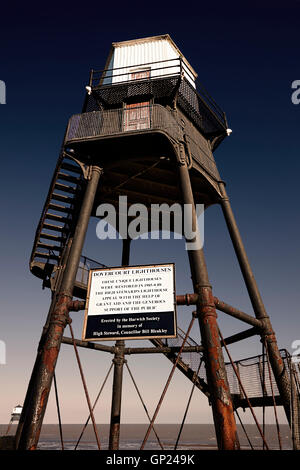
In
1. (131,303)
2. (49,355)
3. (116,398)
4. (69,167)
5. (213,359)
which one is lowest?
(213,359)

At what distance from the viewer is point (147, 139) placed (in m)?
9.48

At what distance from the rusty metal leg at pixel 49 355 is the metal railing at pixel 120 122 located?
115 inches

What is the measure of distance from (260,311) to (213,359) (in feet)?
9.99

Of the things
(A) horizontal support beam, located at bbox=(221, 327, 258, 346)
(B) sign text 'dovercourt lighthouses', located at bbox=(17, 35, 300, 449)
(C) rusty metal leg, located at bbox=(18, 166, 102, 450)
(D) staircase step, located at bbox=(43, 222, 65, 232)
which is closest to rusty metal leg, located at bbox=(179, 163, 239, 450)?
(B) sign text 'dovercourt lighthouses', located at bbox=(17, 35, 300, 449)

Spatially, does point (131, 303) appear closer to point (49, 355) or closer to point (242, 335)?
point (49, 355)

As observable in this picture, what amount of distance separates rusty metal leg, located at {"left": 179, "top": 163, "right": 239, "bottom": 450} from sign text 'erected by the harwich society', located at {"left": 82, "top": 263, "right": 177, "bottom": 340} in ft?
1.88

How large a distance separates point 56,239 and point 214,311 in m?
7.73

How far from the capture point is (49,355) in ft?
19.6

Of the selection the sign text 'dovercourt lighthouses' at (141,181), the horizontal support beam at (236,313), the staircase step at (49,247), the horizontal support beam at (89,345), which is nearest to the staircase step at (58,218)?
the sign text 'dovercourt lighthouses' at (141,181)

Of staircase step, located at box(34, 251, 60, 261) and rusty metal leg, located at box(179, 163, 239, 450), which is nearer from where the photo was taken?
rusty metal leg, located at box(179, 163, 239, 450)

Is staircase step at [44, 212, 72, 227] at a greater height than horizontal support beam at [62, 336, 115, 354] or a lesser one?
greater

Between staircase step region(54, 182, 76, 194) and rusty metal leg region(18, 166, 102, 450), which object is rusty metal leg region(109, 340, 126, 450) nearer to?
rusty metal leg region(18, 166, 102, 450)

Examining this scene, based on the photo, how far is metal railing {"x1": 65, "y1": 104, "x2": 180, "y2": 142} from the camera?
30.7 ft

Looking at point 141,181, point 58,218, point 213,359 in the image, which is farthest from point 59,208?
point 213,359
